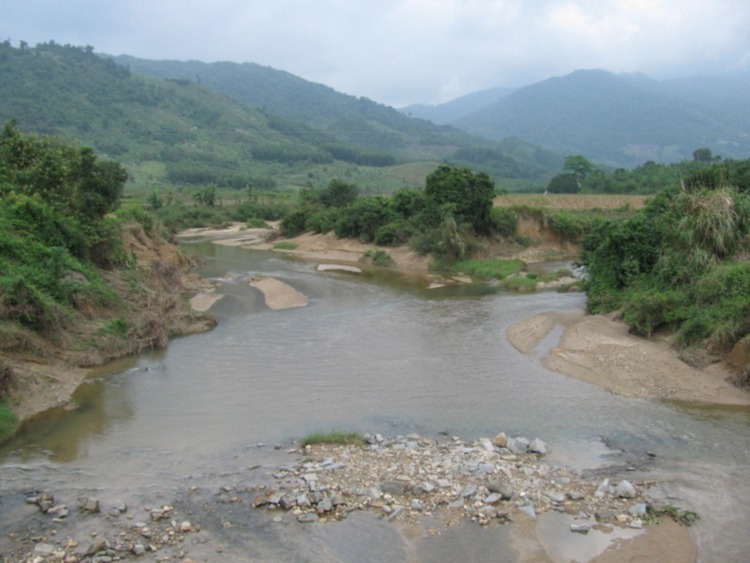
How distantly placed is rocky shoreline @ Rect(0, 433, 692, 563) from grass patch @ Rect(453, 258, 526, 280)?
32.8 metres

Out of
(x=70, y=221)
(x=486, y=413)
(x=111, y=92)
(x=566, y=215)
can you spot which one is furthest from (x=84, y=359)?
(x=111, y=92)

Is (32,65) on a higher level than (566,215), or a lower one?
higher

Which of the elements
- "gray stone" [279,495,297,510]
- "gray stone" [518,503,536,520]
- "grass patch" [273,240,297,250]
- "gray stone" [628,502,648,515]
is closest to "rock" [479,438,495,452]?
"gray stone" [518,503,536,520]

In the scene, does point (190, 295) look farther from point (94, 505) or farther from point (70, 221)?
point (94, 505)

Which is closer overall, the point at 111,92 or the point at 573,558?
the point at 573,558

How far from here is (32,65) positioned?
187500 millimetres

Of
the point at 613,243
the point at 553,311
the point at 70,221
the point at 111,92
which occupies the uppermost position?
the point at 111,92

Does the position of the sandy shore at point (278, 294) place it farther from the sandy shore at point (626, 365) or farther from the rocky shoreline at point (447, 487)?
the rocky shoreline at point (447, 487)

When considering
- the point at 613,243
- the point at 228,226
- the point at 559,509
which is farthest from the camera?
the point at 228,226

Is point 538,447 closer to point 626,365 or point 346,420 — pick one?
point 346,420

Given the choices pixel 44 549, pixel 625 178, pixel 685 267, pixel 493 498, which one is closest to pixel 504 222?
pixel 685 267

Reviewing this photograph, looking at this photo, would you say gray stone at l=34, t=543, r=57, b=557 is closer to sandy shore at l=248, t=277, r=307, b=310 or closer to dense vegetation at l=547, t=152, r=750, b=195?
sandy shore at l=248, t=277, r=307, b=310

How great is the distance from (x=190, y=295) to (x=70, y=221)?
34.6 feet

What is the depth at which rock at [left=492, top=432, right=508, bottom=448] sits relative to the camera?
16.3 meters
